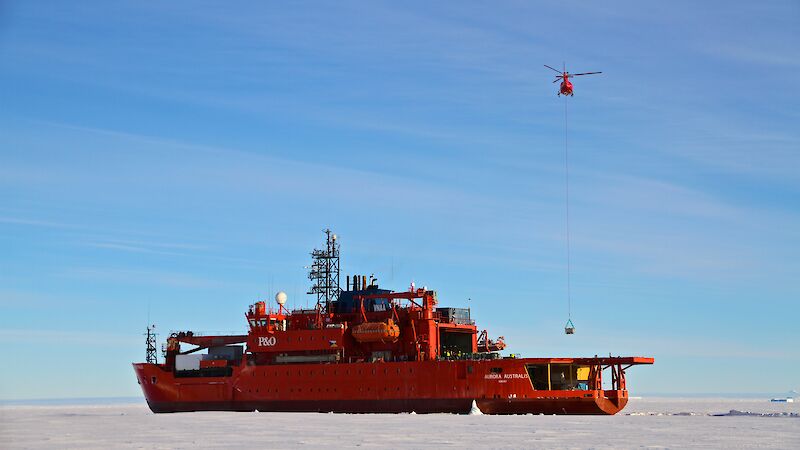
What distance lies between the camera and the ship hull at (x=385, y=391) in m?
53.5

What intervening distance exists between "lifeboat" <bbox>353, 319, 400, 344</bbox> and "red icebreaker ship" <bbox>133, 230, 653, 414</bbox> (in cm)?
6

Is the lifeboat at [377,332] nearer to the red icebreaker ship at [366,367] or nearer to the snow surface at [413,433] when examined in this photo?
the red icebreaker ship at [366,367]

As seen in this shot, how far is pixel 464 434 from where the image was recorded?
36.6 m

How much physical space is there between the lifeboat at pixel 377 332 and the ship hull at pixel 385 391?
164 cm

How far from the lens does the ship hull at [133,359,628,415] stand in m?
53.5

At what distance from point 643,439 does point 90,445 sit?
59.3ft

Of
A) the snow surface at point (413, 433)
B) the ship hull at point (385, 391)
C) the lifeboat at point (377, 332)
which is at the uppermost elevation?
the lifeboat at point (377, 332)

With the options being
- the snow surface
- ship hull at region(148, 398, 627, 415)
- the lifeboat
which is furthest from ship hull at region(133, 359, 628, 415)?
the snow surface

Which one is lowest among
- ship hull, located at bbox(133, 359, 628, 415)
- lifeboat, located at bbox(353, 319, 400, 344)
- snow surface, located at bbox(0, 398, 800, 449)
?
snow surface, located at bbox(0, 398, 800, 449)

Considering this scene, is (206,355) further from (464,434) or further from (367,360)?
(464,434)

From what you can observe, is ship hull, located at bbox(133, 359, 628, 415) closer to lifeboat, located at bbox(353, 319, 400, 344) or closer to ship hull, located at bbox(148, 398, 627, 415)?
ship hull, located at bbox(148, 398, 627, 415)

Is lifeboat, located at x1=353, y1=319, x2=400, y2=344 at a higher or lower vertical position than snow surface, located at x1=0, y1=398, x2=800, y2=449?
higher

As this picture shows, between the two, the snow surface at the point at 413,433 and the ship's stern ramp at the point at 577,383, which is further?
the ship's stern ramp at the point at 577,383

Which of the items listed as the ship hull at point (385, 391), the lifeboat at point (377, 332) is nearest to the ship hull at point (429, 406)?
the ship hull at point (385, 391)
